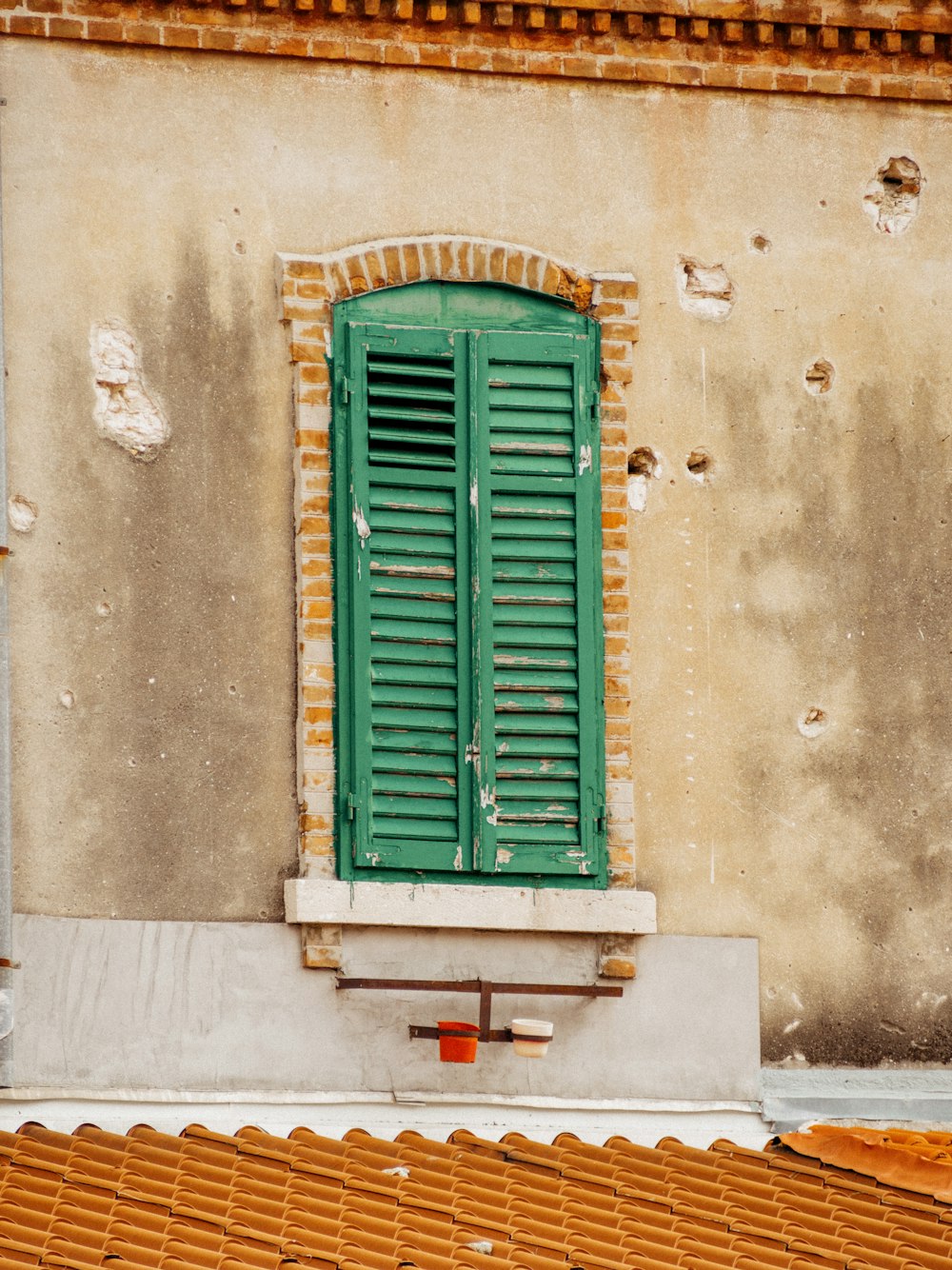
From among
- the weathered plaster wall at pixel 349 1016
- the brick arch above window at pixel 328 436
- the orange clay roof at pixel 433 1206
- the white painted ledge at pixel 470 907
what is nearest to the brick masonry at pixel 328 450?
the brick arch above window at pixel 328 436

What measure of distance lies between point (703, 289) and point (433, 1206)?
142 inches

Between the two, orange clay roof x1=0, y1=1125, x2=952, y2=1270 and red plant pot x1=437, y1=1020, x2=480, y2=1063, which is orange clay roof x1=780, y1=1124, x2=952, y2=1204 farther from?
red plant pot x1=437, y1=1020, x2=480, y2=1063

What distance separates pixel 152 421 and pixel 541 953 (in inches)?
92.4

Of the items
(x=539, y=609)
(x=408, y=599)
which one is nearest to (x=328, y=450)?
(x=408, y=599)

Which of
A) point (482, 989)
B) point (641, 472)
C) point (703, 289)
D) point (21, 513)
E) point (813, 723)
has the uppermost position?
point (703, 289)

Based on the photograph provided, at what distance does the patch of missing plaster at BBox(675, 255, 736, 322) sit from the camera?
9.66m

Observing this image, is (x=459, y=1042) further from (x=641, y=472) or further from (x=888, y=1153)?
(x=641, y=472)

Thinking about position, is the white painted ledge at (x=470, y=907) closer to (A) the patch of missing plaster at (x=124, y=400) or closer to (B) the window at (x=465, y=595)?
(B) the window at (x=465, y=595)

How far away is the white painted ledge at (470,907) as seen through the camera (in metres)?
8.91

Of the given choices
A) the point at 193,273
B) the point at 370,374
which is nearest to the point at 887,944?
the point at 370,374

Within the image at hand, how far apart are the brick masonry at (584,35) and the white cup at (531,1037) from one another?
3531 millimetres

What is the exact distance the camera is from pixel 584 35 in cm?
969

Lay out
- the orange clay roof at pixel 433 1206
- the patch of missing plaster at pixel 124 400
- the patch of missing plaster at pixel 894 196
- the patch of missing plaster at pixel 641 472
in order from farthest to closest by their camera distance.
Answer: the patch of missing plaster at pixel 894 196 → the patch of missing plaster at pixel 641 472 → the patch of missing plaster at pixel 124 400 → the orange clay roof at pixel 433 1206

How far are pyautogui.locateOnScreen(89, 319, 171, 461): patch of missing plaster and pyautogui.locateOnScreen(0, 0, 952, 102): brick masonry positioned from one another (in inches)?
44.5
